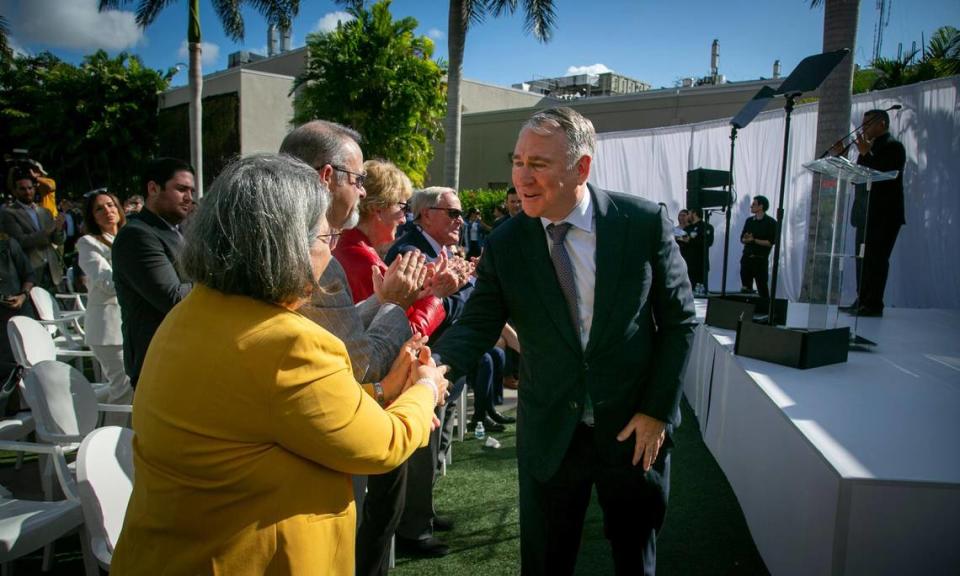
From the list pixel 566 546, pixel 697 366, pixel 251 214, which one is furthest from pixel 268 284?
pixel 697 366

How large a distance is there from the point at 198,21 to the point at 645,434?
505 inches

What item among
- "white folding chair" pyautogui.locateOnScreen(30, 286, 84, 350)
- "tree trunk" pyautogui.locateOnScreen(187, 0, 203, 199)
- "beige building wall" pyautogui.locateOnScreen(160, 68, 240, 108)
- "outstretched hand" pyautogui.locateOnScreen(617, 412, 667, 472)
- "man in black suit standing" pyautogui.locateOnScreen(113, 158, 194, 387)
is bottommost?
"white folding chair" pyautogui.locateOnScreen(30, 286, 84, 350)

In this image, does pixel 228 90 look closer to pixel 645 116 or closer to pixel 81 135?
pixel 81 135

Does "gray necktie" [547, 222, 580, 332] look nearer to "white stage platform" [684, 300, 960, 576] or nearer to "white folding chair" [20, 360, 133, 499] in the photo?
"white stage platform" [684, 300, 960, 576]

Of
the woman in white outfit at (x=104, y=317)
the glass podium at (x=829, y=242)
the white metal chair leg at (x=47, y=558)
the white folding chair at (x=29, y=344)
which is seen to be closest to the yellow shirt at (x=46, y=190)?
the woman in white outfit at (x=104, y=317)

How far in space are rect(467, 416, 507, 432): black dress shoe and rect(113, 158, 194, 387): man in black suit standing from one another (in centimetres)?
303

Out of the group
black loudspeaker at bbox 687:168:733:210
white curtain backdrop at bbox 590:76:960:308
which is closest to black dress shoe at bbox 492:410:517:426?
black loudspeaker at bbox 687:168:733:210

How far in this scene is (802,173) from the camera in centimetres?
1025

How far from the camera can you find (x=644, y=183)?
42.6 ft

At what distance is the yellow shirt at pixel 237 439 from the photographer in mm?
1217

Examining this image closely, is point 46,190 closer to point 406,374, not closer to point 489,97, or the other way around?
point 406,374

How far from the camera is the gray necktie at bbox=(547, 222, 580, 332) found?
2.05m

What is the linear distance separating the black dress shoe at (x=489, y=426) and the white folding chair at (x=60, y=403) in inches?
121

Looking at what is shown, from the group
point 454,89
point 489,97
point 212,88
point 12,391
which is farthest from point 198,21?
point 489,97
